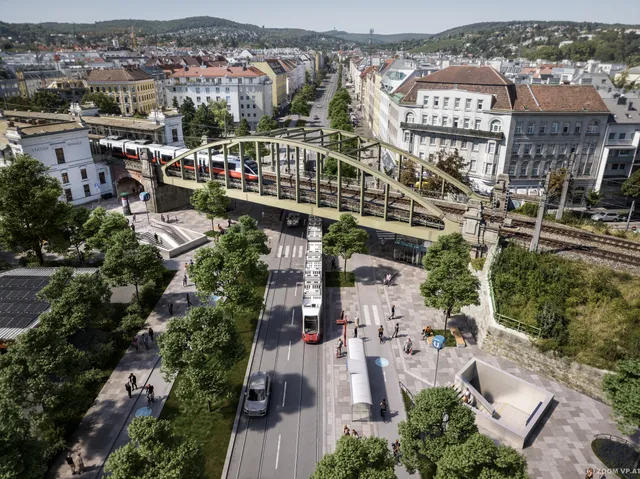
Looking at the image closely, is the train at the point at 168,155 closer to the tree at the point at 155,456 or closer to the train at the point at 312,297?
the train at the point at 312,297

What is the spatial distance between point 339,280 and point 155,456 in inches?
1077

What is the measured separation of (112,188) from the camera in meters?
65.6

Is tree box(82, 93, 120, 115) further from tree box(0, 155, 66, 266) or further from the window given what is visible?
tree box(0, 155, 66, 266)

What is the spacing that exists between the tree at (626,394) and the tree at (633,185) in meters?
47.4

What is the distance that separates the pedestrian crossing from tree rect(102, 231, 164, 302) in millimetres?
15560

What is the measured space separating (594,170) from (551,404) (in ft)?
154

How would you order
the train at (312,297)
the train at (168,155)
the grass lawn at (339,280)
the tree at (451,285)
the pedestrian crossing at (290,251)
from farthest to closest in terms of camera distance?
the train at (168,155) → the pedestrian crossing at (290,251) → the grass lawn at (339,280) → the train at (312,297) → the tree at (451,285)

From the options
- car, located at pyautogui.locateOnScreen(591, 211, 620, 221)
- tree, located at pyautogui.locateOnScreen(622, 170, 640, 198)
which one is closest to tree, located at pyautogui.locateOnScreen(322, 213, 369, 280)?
car, located at pyautogui.locateOnScreen(591, 211, 620, 221)

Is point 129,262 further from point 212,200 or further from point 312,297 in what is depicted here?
point 212,200

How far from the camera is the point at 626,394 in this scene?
20.5m

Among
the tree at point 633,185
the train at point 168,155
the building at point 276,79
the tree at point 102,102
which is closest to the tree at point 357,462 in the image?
the train at point 168,155

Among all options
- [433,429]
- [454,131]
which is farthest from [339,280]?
[454,131]

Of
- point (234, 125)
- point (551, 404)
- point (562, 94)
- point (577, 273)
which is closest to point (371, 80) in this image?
point (234, 125)

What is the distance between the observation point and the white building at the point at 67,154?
177 feet
